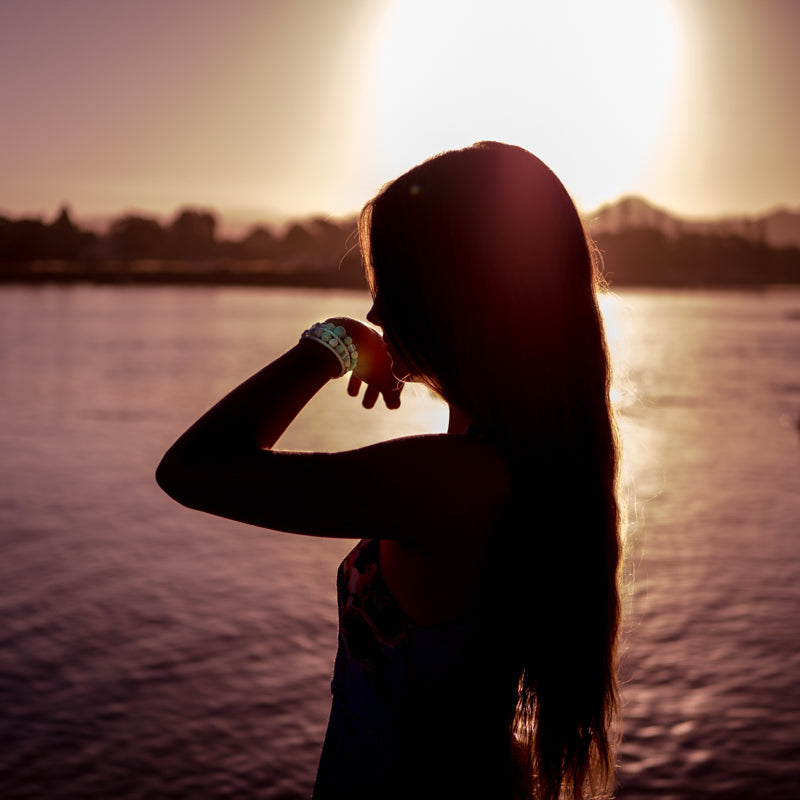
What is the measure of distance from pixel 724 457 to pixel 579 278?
66.1 ft

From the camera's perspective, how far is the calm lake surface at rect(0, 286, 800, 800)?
23.1 feet

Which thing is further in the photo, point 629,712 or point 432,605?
point 629,712

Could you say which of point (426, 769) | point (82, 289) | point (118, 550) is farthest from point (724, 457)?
point (82, 289)

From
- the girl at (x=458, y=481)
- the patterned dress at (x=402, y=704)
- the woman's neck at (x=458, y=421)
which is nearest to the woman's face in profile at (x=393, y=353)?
the girl at (x=458, y=481)

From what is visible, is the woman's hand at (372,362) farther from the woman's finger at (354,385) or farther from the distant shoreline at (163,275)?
the distant shoreline at (163,275)

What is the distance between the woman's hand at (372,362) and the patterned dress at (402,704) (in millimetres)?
358

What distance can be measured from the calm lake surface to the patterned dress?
1.80ft

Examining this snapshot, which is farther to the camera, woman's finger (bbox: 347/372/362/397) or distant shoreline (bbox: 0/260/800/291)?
distant shoreline (bbox: 0/260/800/291)

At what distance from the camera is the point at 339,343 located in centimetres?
191

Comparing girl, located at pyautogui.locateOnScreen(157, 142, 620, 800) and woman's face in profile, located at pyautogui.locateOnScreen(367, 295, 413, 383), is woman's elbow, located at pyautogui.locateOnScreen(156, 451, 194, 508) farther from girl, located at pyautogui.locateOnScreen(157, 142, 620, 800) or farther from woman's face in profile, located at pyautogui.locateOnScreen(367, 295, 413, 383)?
woman's face in profile, located at pyautogui.locateOnScreen(367, 295, 413, 383)

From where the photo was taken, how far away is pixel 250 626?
9664 millimetres

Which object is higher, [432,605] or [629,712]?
[432,605]

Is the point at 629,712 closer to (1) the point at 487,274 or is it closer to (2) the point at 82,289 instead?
(1) the point at 487,274

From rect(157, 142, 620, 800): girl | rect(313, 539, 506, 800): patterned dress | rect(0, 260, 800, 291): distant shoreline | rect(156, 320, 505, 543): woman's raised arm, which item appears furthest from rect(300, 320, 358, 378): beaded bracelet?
rect(0, 260, 800, 291): distant shoreline
